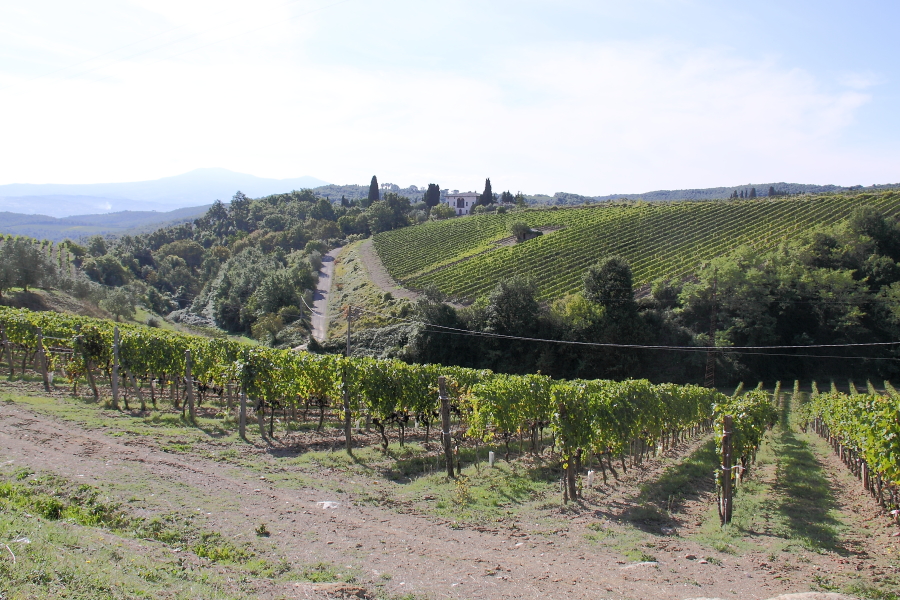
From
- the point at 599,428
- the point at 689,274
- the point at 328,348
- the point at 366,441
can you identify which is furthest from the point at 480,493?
the point at 689,274

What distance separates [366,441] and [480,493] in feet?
18.8

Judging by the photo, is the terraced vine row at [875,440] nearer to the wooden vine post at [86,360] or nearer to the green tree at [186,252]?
the wooden vine post at [86,360]

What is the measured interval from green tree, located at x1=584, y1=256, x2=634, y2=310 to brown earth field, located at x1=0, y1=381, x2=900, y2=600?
84.6ft

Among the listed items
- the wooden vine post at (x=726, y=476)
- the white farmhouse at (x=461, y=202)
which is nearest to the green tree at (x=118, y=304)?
the wooden vine post at (x=726, y=476)

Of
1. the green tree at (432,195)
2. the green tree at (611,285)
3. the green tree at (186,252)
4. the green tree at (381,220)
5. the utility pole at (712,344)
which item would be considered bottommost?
the utility pole at (712,344)

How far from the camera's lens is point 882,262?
46.1 metres

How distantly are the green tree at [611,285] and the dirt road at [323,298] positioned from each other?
80.9ft

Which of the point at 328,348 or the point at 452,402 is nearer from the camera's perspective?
the point at 452,402

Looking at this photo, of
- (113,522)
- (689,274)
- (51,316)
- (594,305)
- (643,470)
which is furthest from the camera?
(689,274)

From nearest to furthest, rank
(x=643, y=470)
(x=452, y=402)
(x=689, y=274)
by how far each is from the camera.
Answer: (x=643, y=470)
(x=452, y=402)
(x=689, y=274)

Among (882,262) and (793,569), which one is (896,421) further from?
(882,262)

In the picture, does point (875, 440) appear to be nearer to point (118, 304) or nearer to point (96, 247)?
point (118, 304)

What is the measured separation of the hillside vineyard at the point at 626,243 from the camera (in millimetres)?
53469

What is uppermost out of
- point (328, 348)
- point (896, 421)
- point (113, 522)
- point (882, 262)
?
point (882, 262)
